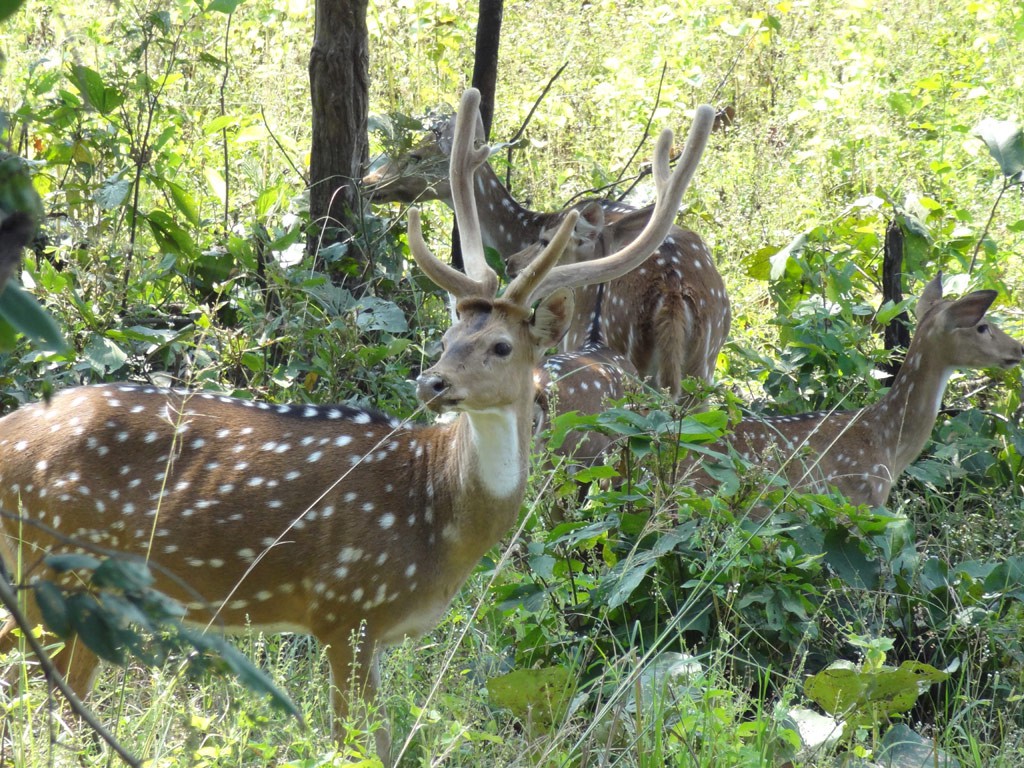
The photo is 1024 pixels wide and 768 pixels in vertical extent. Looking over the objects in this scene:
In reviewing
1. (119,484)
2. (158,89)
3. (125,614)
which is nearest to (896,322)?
(158,89)

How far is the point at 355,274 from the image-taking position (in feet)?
20.6

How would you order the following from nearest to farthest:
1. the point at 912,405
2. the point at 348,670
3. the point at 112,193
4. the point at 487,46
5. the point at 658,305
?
the point at 348,670, the point at 112,193, the point at 912,405, the point at 658,305, the point at 487,46

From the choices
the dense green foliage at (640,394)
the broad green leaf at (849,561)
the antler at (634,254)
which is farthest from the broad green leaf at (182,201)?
the broad green leaf at (849,561)

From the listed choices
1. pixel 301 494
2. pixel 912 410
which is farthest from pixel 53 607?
pixel 912 410

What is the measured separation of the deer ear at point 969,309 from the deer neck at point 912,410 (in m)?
0.20

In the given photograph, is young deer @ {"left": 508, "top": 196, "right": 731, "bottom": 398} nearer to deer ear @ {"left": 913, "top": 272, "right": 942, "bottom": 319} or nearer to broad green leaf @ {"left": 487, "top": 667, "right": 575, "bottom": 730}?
deer ear @ {"left": 913, "top": 272, "right": 942, "bottom": 319}

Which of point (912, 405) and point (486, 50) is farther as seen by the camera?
point (486, 50)

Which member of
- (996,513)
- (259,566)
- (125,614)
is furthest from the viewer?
(996,513)

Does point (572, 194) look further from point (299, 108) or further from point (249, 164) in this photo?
point (249, 164)

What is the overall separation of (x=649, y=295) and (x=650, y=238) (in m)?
2.42

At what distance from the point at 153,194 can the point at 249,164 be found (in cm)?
86

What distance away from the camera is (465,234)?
4.40 metres

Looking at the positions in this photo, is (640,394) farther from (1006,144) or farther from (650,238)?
(1006,144)

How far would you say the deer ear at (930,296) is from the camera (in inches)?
248
